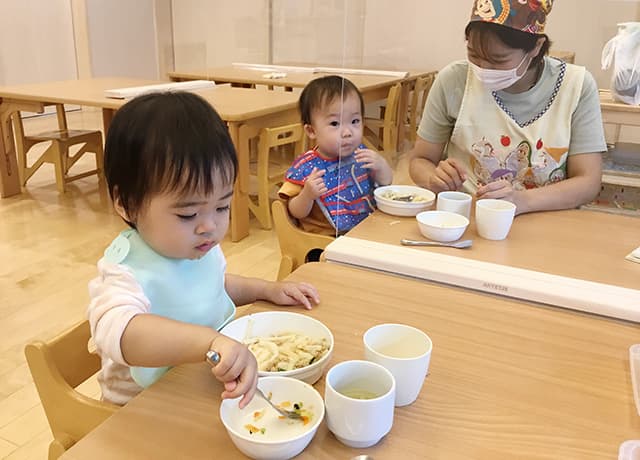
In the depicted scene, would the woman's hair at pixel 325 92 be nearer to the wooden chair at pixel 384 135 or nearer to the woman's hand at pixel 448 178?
the wooden chair at pixel 384 135

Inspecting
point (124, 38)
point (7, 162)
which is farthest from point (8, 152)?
point (124, 38)

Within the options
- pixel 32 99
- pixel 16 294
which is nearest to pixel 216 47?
Answer: pixel 32 99

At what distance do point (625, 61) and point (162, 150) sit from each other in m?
1.38

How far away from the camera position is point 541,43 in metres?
1.27

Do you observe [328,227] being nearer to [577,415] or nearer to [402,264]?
[402,264]

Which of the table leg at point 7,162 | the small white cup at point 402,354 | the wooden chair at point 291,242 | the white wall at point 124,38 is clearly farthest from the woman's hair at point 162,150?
the white wall at point 124,38

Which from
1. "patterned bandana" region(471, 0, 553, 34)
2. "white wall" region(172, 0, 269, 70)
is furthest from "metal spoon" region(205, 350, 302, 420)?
"white wall" region(172, 0, 269, 70)

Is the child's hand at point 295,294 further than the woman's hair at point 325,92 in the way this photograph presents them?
No

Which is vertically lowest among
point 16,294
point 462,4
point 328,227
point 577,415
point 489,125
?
point 16,294

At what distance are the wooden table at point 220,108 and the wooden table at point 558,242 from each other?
5.05ft

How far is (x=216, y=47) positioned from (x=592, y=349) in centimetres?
526

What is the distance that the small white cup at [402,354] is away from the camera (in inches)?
24.9

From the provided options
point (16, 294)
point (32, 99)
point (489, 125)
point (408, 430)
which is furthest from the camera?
point (32, 99)

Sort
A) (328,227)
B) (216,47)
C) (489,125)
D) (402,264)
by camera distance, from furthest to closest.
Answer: (216,47)
(328,227)
(489,125)
(402,264)
